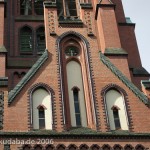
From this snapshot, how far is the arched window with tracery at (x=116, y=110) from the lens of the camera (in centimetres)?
1750

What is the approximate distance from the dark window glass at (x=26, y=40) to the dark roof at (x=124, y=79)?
6.08 metres

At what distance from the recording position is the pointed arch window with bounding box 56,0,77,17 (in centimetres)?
2652

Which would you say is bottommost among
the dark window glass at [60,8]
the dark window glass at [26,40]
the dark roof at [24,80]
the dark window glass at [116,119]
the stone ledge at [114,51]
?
the dark window glass at [116,119]

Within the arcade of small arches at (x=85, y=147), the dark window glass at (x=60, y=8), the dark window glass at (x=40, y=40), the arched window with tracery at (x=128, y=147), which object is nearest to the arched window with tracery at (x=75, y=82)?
the arcade of small arches at (x=85, y=147)

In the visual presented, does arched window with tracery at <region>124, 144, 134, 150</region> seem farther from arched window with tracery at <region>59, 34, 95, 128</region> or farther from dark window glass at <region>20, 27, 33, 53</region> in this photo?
dark window glass at <region>20, 27, 33, 53</region>

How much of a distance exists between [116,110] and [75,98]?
1448 mm

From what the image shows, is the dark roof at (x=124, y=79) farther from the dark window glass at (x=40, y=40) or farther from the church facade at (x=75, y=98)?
the dark window glass at (x=40, y=40)

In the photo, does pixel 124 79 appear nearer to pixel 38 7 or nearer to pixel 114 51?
pixel 114 51

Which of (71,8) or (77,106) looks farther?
(71,8)

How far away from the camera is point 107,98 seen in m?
18.1

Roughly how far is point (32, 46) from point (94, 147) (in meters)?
9.15

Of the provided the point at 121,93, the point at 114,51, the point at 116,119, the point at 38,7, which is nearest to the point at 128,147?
the point at 116,119

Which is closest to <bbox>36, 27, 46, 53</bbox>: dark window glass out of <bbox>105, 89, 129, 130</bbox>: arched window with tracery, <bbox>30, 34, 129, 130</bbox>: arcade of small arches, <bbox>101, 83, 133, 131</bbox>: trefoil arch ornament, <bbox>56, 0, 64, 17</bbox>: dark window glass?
<bbox>56, 0, 64, 17</bbox>: dark window glass

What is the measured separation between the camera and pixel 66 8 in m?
26.8
